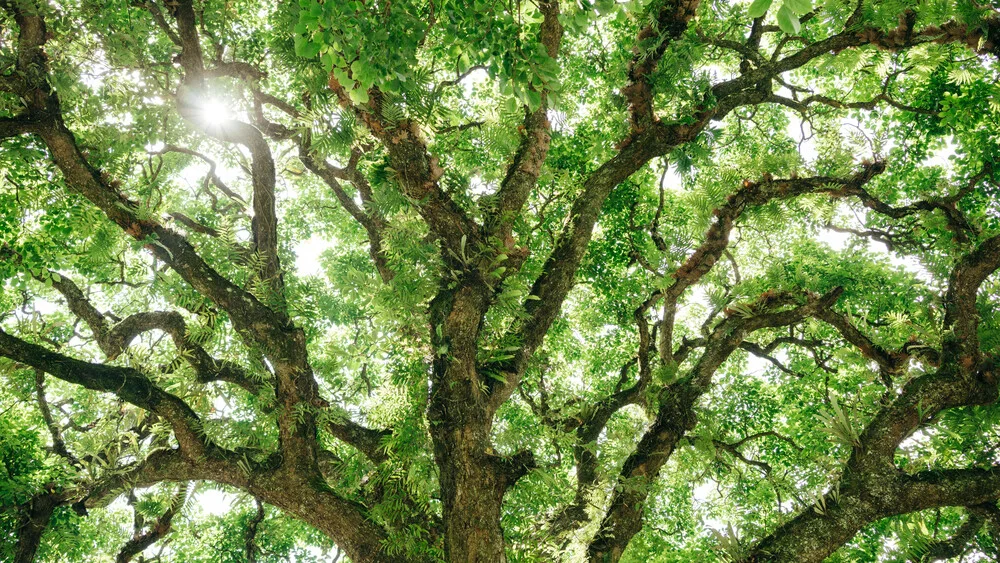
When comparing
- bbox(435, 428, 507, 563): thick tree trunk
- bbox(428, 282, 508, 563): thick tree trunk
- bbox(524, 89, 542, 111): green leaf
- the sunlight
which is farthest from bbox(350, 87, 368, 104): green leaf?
the sunlight

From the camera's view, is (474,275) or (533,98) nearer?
(533,98)

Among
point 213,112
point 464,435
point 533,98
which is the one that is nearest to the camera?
point 533,98

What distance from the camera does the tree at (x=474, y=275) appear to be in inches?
162

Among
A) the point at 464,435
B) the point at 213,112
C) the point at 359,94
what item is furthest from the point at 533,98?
the point at 213,112

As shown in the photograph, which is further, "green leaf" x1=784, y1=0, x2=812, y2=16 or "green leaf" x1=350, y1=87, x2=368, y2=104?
"green leaf" x1=350, y1=87, x2=368, y2=104

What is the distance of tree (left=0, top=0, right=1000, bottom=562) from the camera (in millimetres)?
4109

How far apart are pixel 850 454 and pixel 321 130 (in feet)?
14.8

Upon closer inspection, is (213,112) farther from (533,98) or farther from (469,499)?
(469,499)

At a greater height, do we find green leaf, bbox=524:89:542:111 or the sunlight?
the sunlight

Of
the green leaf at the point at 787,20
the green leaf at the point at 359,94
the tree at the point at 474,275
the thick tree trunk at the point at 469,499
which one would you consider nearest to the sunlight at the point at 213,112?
the tree at the point at 474,275

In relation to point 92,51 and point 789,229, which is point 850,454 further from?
point 92,51

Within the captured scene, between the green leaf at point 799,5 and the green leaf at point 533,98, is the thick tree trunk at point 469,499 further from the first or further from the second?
the green leaf at point 799,5

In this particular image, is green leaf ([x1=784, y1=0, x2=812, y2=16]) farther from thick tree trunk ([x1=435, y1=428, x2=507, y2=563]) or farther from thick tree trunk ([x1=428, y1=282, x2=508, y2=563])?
thick tree trunk ([x1=435, y1=428, x2=507, y2=563])

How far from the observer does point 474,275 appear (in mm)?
4219
